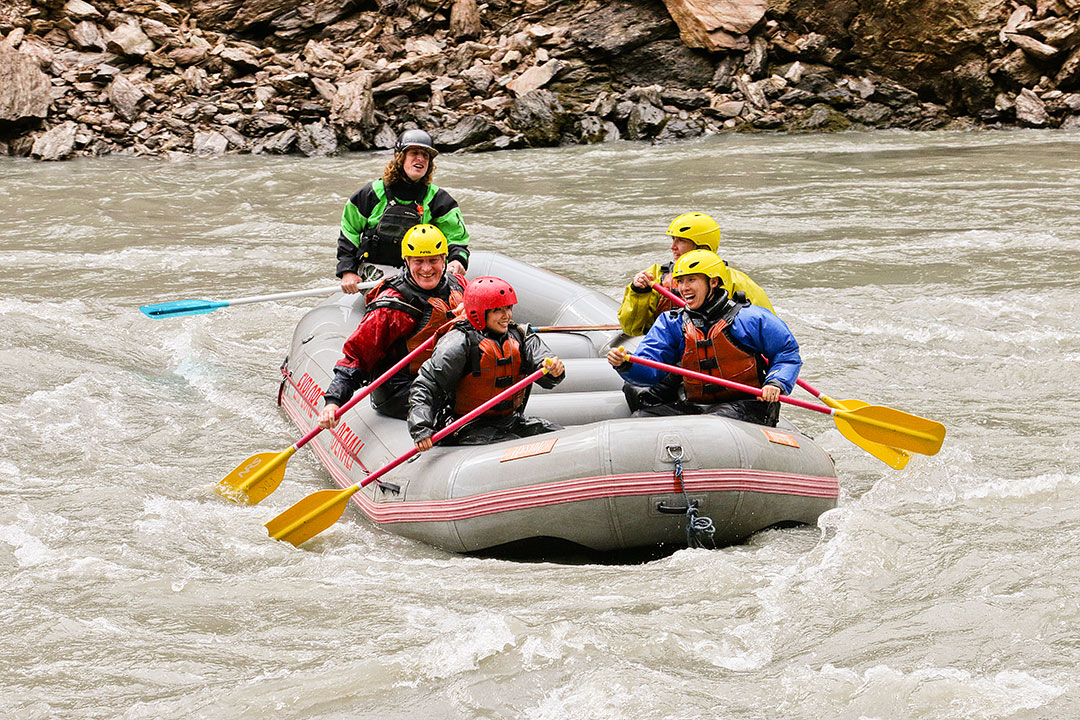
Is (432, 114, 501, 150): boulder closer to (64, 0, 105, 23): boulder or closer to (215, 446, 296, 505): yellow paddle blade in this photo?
(64, 0, 105, 23): boulder

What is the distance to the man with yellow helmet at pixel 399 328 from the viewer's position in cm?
557

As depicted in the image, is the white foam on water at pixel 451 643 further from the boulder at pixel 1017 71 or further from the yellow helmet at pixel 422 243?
the boulder at pixel 1017 71

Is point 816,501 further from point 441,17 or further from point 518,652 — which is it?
point 441,17

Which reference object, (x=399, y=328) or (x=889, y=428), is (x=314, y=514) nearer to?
(x=399, y=328)

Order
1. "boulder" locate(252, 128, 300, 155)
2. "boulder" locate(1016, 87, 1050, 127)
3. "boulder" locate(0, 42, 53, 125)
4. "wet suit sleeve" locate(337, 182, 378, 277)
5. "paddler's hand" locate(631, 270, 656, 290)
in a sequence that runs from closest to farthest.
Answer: "paddler's hand" locate(631, 270, 656, 290) → "wet suit sleeve" locate(337, 182, 378, 277) → "boulder" locate(0, 42, 53, 125) → "boulder" locate(252, 128, 300, 155) → "boulder" locate(1016, 87, 1050, 127)

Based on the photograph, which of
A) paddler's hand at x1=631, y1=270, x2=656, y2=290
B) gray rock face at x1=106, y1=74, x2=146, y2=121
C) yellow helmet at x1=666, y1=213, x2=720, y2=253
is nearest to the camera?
yellow helmet at x1=666, y1=213, x2=720, y2=253

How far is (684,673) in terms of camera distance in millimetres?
3932

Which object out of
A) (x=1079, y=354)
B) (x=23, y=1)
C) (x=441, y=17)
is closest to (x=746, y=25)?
(x=441, y=17)

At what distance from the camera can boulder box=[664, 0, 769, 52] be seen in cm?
1923

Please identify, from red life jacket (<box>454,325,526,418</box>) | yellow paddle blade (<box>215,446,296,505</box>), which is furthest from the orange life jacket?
yellow paddle blade (<box>215,446,296,505</box>)

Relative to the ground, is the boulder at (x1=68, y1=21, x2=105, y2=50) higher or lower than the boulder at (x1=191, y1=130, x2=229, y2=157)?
higher

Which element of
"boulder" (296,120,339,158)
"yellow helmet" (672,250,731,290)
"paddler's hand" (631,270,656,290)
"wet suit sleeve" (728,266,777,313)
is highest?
"yellow helmet" (672,250,731,290)

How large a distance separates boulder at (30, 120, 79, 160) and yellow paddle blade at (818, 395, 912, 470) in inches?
555

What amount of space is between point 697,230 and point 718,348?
0.82m
